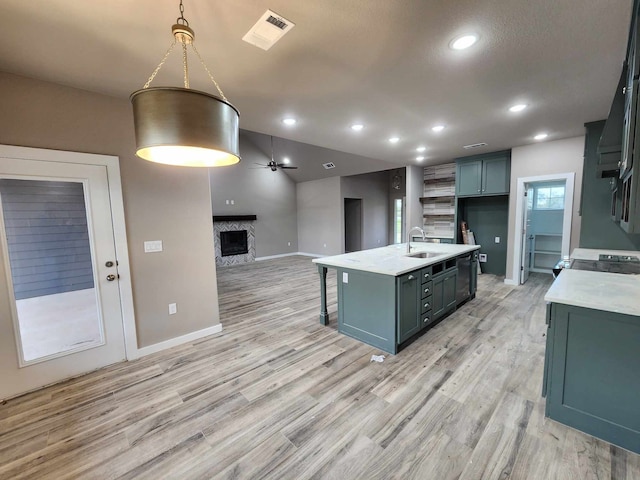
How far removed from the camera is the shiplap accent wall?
88.6 inches

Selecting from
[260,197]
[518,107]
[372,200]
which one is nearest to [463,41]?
[518,107]

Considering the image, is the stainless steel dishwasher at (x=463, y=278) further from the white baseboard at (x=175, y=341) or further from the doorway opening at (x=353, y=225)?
the doorway opening at (x=353, y=225)

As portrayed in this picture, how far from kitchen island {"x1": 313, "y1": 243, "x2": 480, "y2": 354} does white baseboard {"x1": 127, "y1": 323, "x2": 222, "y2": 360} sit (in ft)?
4.66

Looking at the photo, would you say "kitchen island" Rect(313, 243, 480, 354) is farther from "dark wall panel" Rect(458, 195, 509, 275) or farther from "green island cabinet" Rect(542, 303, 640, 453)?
"dark wall panel" Rect(458, 195, 509, 275)

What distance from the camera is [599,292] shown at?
1781 mm

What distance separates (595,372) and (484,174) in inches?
189

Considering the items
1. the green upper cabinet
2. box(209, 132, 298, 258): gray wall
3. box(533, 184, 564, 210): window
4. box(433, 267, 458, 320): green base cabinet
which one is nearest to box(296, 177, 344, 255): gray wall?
box(209, 132, 298, 258): gray wall

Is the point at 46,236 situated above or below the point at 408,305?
above

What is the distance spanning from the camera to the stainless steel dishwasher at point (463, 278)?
3.89 m

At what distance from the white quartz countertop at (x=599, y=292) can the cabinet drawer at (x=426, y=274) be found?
1.17m

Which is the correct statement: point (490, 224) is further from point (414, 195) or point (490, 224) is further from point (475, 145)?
point (475, 145)

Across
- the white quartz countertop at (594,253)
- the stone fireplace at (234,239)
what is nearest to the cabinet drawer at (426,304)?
the white quartz countertop at (594,253)

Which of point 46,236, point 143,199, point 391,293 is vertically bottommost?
point 391,293

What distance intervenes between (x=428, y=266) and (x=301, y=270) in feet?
14.7
